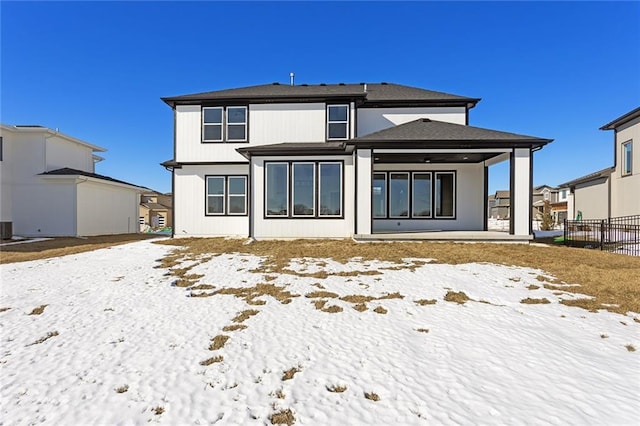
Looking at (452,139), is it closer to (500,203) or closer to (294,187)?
(294,187)

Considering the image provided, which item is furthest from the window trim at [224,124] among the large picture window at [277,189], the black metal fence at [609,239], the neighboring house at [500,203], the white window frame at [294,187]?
the neighboring house at [500,203]

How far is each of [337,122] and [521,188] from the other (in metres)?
7.79

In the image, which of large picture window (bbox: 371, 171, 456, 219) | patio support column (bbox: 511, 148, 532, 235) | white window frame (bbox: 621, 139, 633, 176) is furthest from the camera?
white window frame (bbox: 621, 139, 633, 176)

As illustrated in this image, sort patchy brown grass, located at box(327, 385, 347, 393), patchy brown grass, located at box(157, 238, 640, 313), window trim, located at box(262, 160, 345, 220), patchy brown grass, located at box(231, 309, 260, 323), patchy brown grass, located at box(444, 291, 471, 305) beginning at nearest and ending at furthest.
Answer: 1. patchy brown grass, located at box(327, 385, 347, 393)
2. patchy brown grass, located at box(231, 309, 260, 323)
3. patchy brown grass, located at box(444, 291, 471, 305)
4. patchy brown grass, located at box(157, 238, 640, 313)
5. window trim, located at box(262, 160, 345, 220)

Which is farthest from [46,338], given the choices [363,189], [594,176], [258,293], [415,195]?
[594,176]

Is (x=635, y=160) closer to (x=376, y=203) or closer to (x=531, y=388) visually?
(x=376, y=203)

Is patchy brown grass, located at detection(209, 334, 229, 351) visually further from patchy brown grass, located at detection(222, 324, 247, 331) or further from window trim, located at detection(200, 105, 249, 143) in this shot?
window trim, located at detection(200, 105, 249, 143)

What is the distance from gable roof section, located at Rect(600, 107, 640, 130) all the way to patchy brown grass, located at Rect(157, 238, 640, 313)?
34.0 ft

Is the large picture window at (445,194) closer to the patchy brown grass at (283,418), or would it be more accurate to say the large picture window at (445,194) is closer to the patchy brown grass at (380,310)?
the patchy brown grass at (380,310)

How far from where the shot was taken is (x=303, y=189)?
12.2 m

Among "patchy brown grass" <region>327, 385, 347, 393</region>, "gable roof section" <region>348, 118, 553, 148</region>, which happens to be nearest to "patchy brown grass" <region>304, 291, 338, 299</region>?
"patchy brown grass" <region>327, 385, 347, 393</region>

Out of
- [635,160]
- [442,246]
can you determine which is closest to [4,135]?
[442,246]

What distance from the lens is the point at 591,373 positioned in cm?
311

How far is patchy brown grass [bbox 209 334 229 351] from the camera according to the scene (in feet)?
12.0
